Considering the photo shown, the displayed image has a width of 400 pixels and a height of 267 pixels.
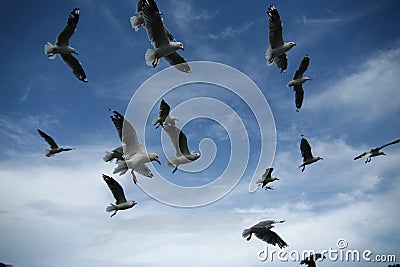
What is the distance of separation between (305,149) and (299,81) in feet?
11.1

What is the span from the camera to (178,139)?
15680 mm

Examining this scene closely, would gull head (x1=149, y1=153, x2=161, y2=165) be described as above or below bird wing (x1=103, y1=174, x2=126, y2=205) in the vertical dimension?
above

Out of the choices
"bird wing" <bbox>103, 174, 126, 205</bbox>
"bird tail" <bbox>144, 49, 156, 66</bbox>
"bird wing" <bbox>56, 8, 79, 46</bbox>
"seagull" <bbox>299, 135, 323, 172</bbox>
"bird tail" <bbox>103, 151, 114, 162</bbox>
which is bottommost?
"bird wing" <bbox>103, 174, 126, 205</bbox>

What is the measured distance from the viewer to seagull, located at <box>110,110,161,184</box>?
13781mm

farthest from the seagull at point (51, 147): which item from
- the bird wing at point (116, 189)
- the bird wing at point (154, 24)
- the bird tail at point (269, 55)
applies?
the bird tail at point (269, 55)

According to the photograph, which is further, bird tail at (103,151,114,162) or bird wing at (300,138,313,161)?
bird wing at (300,138,313,161)

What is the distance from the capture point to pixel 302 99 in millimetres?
18328

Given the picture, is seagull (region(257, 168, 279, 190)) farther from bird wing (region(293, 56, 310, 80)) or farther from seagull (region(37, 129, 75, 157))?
seagull (region(37, 129, 75, 157))

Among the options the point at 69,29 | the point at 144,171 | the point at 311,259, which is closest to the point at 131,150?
the point at 144,171

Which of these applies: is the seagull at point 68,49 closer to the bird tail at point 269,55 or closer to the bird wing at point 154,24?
the bird wing at point 154,24

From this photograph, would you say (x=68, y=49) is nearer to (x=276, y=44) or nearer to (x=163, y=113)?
(x=163, y=113)

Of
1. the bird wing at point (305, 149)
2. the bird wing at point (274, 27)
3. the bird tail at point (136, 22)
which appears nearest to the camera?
the bird wing at point (274, 27)

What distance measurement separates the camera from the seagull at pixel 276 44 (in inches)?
614

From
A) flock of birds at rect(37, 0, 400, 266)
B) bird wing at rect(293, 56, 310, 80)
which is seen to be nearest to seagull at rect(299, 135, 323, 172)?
flock of birds at rect(37, 0, 400, 266)
